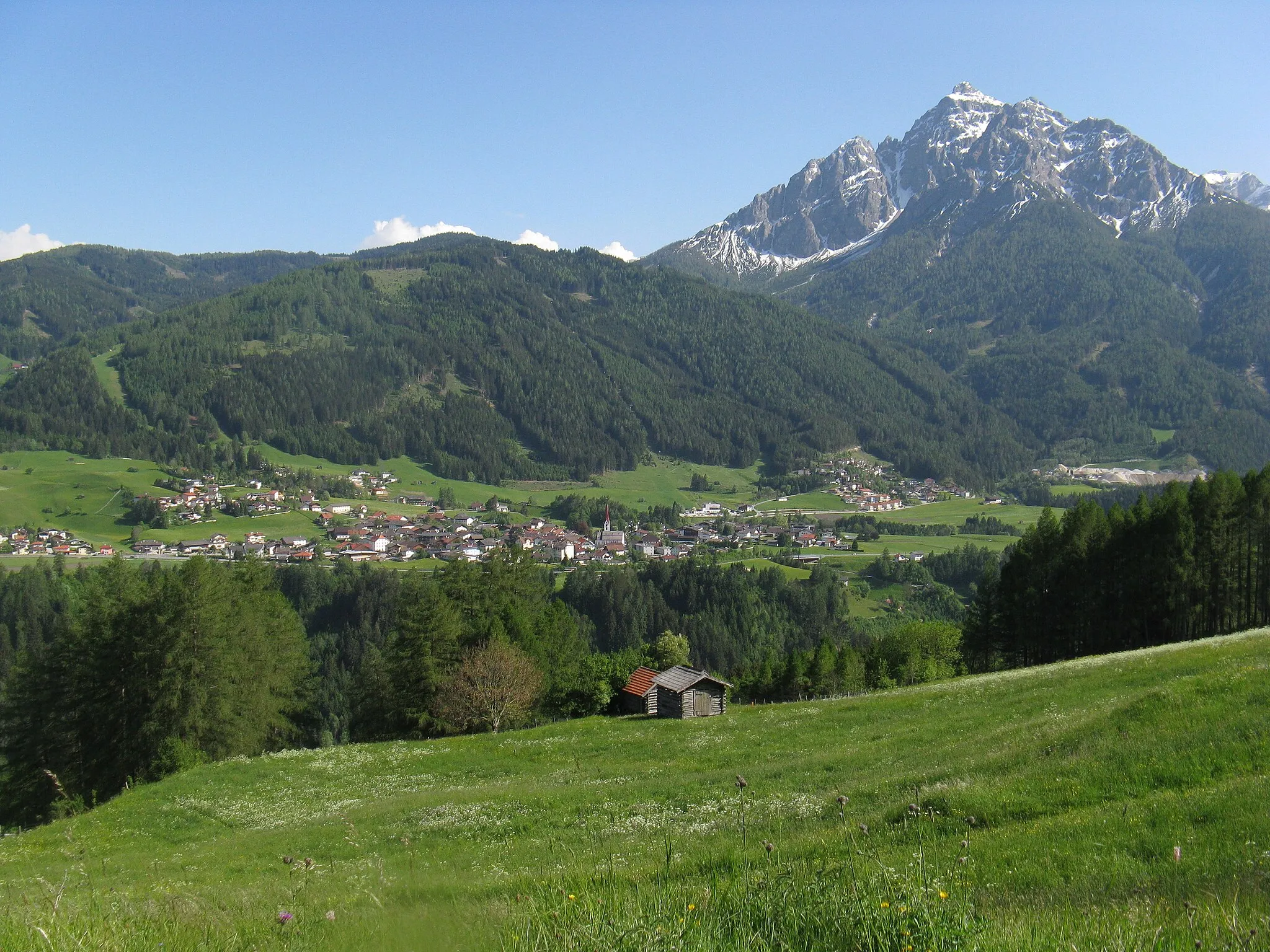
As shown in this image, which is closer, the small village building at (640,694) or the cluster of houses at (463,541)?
the small village building at (640,694)

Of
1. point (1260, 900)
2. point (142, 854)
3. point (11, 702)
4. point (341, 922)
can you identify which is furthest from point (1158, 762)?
point (11, 702)

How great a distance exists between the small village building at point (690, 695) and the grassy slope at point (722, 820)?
9280mm

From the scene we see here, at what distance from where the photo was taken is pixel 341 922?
4.95 m

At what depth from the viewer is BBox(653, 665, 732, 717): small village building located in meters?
47.3

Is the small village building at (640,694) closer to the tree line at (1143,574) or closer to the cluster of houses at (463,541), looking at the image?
the tree line at (1143,574)

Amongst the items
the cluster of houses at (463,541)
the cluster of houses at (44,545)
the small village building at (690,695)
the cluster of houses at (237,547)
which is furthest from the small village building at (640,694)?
the cluster of houses at (44,545)

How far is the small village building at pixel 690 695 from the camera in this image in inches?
1863

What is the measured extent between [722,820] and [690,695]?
33.0m

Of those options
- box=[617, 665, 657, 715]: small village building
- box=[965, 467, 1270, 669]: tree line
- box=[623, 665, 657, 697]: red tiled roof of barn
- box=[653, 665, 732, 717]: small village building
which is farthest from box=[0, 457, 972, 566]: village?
box=[965, 467, 1270, 669]: tree line

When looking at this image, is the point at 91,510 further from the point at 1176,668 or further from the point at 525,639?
the point at 1176,668

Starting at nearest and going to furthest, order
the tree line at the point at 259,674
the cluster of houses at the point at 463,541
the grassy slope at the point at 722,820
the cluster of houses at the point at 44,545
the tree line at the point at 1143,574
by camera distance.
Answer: the grassy slope at the point at 722,820, the tree line at the point at 259,674, the tree line at the point at 1143,574, the cluster of houses at the point at 44,545, the cluster of houses at the point at 463,541

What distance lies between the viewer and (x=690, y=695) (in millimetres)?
47469

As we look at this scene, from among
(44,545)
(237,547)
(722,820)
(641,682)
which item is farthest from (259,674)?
(44,545)

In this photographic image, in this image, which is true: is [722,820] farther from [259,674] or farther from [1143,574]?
[1143,574]
